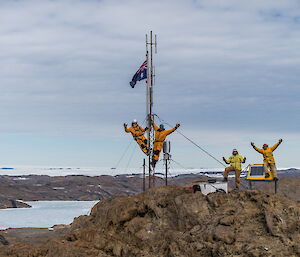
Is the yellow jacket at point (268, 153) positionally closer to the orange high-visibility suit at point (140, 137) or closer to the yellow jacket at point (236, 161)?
the yellow jacket at point (236, 161)

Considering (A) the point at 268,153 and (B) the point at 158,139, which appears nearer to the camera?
(A) the point at 268,153

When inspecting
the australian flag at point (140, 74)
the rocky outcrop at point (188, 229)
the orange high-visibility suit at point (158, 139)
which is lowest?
the rocky outcrop at point (188, 229)

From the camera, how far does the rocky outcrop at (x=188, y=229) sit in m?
14.0

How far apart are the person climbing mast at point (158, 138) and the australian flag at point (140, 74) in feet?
9.38

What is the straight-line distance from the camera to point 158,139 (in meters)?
22.2

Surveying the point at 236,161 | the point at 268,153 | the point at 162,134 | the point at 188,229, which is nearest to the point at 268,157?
the point at 268,153

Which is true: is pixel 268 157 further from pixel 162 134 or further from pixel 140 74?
pixel 140 74

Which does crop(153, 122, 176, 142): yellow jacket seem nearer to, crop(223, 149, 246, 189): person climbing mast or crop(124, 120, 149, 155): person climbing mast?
crop(124, 120, 149, 155): person climbing mast

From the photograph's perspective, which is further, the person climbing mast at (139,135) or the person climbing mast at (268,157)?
the person climbing mast at (139,135)

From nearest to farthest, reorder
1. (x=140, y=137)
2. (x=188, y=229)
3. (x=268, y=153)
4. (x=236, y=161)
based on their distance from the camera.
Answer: (x=188, y=229)
(x=268, y=153)
(x=236, y=161)
(x=140, y=137)

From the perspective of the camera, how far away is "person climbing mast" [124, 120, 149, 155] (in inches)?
898

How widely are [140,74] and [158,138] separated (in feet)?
12.6

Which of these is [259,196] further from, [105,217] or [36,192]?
[36,192]

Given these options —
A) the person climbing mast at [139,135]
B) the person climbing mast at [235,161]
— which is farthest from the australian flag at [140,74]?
the person climbing mast at [235,161]
